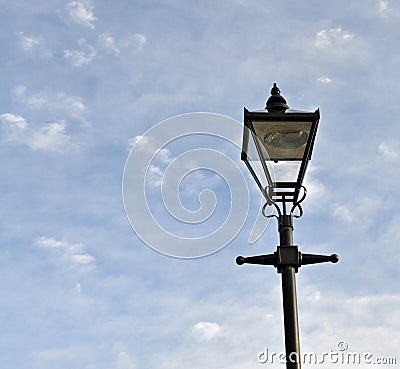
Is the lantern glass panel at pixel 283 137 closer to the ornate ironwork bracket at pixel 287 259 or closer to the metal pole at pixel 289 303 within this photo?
the metal pole at pixel 289 303

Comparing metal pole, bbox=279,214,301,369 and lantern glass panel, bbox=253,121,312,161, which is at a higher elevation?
lantern glass panel, bbox=253,121,312,161

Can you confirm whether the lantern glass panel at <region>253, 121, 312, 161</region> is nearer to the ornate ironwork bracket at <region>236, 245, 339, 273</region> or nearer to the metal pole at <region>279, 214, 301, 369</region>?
the metal pole at <region>279, 214, 301, 369</region>

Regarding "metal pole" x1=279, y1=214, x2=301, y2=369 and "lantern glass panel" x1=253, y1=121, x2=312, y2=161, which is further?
"lantern glass panel" x1=253, y1=121, x2=312, y2=161

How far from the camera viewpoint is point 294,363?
9312 millimetres

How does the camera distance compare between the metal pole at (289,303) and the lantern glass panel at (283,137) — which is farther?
the lantern glass panel at (283,137)

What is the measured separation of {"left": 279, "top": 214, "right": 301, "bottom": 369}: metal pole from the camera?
9.41 metres

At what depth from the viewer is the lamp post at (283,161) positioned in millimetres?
10070

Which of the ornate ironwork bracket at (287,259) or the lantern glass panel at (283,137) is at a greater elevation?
the lantern glass panel at (283,137)

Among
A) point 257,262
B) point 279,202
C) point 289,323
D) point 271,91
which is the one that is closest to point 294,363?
point 289,323

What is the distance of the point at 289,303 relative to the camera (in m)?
9.81

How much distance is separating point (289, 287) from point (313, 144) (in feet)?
4.97

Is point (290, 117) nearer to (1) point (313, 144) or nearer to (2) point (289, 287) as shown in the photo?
(1) point (313, 144)

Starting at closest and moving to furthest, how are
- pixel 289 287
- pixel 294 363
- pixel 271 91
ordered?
1. pixel 294 363
2. pixel 289 287
3. pixel 271 91

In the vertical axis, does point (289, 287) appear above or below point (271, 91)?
below
